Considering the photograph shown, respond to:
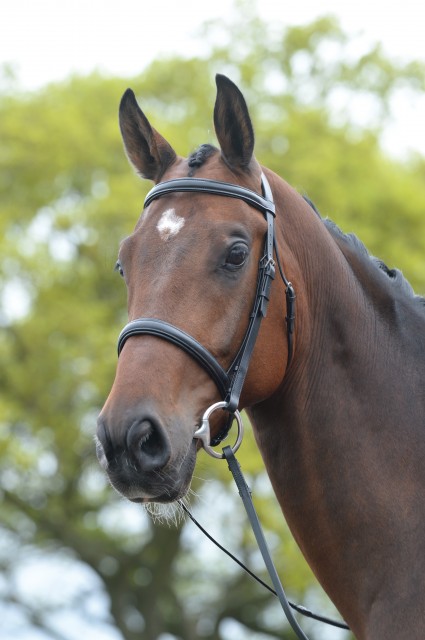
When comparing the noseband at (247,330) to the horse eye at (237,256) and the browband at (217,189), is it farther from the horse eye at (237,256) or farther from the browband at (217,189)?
the horse eye at (237,256)

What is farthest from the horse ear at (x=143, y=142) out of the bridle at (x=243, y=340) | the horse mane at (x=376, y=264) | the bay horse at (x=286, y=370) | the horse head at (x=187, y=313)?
the horse mane at (x=376, y=264)

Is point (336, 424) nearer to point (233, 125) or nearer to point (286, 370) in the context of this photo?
point (286, 370)

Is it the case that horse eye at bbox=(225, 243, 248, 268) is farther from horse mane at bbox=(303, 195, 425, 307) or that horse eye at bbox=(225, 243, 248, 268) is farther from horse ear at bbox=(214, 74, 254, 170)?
horse mane at bbox=(303, 195, 425, 307)

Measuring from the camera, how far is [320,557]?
12.1 feet

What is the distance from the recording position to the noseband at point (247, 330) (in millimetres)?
3377

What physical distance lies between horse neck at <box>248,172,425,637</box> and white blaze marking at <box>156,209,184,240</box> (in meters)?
0.49

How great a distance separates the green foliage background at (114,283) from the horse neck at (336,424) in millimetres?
12391

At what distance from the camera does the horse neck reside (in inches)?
142

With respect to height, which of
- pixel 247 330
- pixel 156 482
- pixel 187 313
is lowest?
pixel 156 482

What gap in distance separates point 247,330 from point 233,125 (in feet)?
2.98

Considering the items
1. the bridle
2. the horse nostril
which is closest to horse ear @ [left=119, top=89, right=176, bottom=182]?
the bridle

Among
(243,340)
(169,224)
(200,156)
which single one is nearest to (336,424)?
(243,340)

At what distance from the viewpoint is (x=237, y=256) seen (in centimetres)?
358

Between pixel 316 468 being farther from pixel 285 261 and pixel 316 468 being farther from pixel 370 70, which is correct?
pixel 370 70
